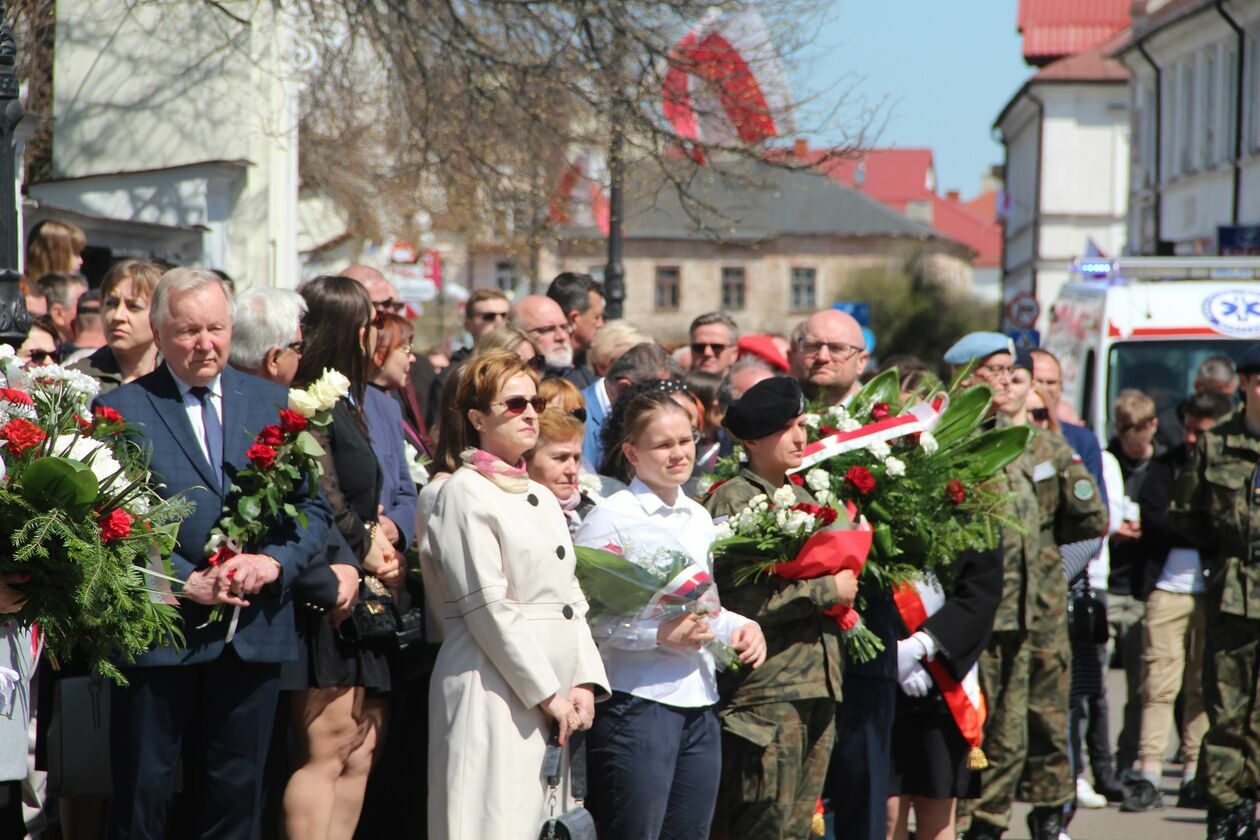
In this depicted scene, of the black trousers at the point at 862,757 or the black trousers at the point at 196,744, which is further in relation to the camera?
the black trousers at the point at 862,757

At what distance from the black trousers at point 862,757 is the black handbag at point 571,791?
129 centimetres

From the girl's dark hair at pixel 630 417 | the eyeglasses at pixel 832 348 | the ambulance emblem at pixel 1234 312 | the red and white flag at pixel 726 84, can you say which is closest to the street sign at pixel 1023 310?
the ambulance emblem at pixel 1234 312

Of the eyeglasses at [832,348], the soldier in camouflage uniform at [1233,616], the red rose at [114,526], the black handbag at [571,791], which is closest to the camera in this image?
the red rose at [114,526]

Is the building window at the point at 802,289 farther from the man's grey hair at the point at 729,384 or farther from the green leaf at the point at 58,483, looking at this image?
the green leaf at the point at 58,483

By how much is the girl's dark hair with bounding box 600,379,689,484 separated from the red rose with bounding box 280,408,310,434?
1.17 m

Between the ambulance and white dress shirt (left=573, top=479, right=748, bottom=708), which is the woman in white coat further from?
the ambulance

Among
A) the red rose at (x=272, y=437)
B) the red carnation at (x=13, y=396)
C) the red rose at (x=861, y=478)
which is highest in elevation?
the red carnation at (x=13, y=396)

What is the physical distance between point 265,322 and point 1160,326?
32.1ft

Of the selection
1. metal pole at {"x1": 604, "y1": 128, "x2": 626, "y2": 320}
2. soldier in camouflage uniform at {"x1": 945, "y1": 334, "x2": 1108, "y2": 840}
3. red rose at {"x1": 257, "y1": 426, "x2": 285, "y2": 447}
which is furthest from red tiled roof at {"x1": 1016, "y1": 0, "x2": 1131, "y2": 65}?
red rose at {"x1": 257, "y1": 426, "x2": 285, "y2": 447}

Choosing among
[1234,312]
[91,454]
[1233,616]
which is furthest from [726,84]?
[91,454]

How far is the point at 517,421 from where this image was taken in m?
5.45

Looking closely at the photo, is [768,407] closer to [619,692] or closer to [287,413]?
[619,692]

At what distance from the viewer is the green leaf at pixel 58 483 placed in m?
4.49

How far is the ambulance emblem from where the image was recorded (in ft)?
45.3
